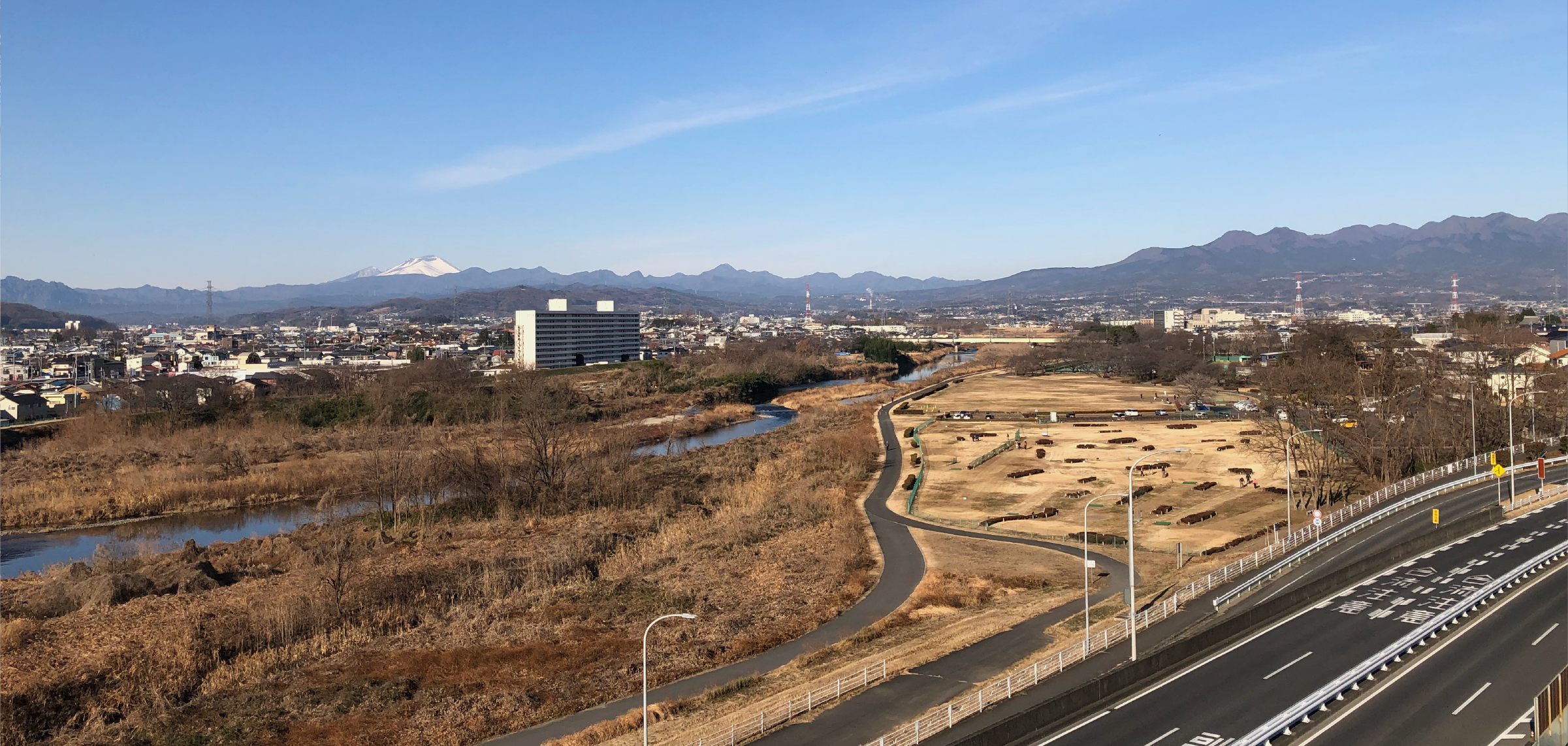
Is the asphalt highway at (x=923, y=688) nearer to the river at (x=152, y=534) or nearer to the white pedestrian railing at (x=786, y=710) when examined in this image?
the white pedestrian railing at (x=786, y=710)

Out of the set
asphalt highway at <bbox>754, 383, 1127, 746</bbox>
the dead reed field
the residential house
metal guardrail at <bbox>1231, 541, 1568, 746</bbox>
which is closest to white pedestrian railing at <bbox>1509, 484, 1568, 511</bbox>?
metal guardrail at <bbox>1231, 541, 1568, 746</bbox>

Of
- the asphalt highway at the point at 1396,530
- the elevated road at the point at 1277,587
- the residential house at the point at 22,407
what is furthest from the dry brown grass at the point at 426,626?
the residential house at the point at 22,407

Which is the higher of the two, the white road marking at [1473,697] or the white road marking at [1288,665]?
the white road marking at [1473,697]

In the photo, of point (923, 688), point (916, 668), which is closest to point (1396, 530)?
point (916, 668)

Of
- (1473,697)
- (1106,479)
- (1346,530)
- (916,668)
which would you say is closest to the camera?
(1473,697)

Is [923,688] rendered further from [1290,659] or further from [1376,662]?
[1376,662]

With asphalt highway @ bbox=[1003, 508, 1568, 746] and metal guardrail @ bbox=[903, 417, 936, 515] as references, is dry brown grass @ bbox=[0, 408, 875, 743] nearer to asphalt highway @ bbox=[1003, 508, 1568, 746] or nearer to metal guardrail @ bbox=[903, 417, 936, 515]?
metal guardrail @ bbox=[903, 417, 936, 515]
